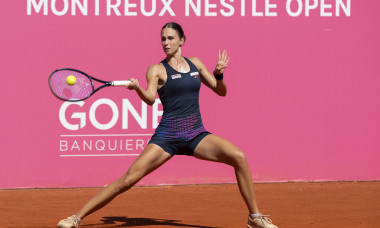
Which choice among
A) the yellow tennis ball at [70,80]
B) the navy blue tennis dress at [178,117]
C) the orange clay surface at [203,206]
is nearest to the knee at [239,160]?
the navy blue tennis dress at [178,117]

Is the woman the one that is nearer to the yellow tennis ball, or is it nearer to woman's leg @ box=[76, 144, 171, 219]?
woman's leg @ box=[76, 144, 171, 219]

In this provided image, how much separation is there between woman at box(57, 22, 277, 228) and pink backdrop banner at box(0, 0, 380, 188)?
234cm

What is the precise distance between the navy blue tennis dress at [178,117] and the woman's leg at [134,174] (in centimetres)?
7

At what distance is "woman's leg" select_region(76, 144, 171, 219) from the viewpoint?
220 inches

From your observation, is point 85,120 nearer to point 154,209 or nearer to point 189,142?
point 154,209

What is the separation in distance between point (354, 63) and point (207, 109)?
1.72m

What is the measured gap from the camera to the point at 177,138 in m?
5.68

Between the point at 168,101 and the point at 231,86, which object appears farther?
the point at 231,86

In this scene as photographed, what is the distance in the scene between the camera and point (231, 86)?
834cm

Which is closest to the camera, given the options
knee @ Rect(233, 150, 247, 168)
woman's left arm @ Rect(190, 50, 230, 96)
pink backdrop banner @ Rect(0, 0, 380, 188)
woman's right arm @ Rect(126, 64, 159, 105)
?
woman's right arm @ Rect(126, 64, 159, 105)

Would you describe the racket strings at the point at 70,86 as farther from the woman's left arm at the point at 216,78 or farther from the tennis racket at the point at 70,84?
the woman's left arm at the point at 216,78

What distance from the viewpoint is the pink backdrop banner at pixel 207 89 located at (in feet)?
26.1

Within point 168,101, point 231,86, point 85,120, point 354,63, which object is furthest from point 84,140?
point 354,63

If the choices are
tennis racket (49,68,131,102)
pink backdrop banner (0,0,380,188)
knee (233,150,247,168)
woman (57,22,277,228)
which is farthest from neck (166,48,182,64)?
pink backdrop banner (0,0,380,188)
